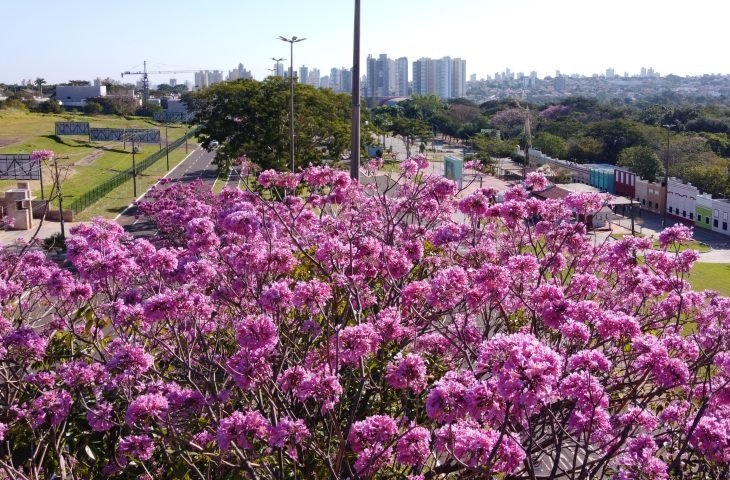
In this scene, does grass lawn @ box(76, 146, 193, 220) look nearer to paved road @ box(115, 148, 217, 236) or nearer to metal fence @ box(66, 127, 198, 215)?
metal fence @ box(66, 127, 198, 215)

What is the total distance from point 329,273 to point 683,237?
350 cm

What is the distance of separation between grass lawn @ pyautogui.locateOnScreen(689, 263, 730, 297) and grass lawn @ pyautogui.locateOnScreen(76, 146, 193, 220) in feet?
75.1

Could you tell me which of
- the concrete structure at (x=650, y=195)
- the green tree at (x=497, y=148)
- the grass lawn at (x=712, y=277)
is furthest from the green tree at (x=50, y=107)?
the grass lawn at (x=712, y=277)

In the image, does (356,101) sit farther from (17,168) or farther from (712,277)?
(17,168)

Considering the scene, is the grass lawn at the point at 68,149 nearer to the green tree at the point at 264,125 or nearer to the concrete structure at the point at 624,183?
the green tree at the point at 264,125

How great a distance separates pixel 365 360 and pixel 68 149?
232ft

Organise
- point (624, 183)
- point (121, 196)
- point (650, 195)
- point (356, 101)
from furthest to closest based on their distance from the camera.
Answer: point (624, 183)
point (650, 195)
point (121, 196)
point (356, 101)

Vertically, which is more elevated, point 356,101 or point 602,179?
point 356,101

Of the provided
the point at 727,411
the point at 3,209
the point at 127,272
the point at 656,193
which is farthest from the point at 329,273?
the point at 656,193

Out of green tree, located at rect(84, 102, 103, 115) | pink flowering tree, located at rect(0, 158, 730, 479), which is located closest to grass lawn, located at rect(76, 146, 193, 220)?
pink flowering tree, located at rect(0, 158, 730, 479)

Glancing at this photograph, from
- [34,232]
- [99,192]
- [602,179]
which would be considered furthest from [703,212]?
[99,192]

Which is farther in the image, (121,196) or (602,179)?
(602,179)

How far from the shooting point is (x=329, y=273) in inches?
301

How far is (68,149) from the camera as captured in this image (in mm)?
71250
